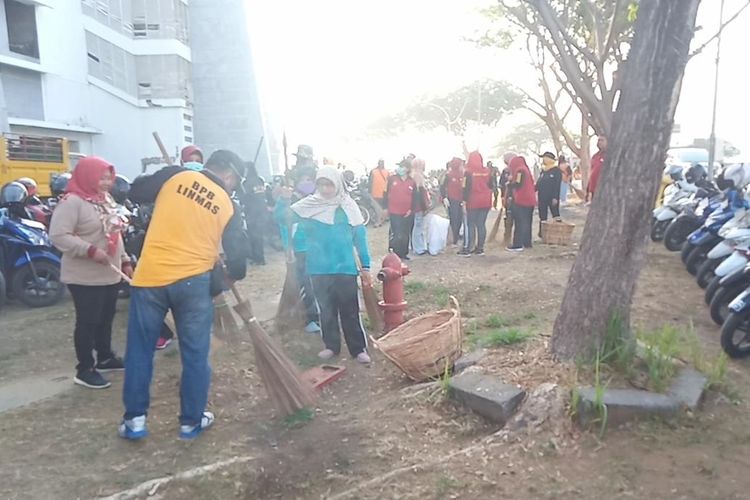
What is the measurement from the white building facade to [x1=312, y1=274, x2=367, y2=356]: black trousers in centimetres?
1724

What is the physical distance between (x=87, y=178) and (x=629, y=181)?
355cm

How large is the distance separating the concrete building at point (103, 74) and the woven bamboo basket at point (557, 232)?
14818 millimetres

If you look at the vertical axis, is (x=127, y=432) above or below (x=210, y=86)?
below

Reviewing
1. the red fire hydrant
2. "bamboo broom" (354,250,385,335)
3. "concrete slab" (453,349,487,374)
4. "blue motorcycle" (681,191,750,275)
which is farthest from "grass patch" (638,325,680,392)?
"blue motorcycle" (681,191,750,275)

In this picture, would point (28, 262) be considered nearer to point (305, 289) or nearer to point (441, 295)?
point (305, 289)

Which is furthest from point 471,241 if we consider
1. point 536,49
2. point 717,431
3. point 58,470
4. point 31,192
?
point 536,49

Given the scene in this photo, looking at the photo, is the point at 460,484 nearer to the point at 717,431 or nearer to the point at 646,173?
the point at 717,431

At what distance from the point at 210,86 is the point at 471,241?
1942cm

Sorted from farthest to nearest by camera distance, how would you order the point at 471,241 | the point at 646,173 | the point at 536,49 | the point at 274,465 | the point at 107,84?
the point at 107,84
the point at 536,49
the point at 471,241
the point at 646,173
the point at 274,465

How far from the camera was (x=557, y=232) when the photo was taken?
10656mm

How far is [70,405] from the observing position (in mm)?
4387

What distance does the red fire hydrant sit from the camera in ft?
17.8

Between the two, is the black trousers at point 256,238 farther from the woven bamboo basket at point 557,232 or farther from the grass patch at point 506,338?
the grass patch at point 506,338

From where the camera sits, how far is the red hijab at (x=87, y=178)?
441 cm
